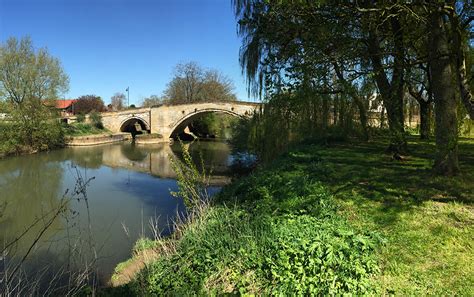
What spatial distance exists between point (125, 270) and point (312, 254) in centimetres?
374

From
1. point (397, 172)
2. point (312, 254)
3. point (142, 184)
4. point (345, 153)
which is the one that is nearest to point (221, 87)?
point (142, 184)

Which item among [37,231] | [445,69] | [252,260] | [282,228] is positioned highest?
[445,69]

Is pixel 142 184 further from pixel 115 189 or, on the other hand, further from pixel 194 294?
pixel 194 294

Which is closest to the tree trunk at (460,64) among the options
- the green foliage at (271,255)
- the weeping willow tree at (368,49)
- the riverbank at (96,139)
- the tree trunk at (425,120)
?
the weeping willow tree at (368,49)

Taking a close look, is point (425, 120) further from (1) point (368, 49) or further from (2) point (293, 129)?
(1) point (368, 49)

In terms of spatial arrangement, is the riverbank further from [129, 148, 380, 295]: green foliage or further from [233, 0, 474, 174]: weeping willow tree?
[129, 148, 380, 295]: green foliage

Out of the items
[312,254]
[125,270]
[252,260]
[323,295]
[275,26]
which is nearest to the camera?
[323,295]

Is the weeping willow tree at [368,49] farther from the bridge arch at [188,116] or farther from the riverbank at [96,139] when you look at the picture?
the riverbank at [96,139]

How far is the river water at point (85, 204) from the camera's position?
6609 millimetres

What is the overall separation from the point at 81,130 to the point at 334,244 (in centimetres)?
3222

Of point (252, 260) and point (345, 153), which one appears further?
point (345, 153)

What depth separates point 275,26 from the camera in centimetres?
621

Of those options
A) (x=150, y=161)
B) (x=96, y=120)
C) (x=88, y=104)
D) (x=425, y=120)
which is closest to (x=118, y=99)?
(x=88, y=104)

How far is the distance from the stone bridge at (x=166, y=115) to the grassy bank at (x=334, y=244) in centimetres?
2640
